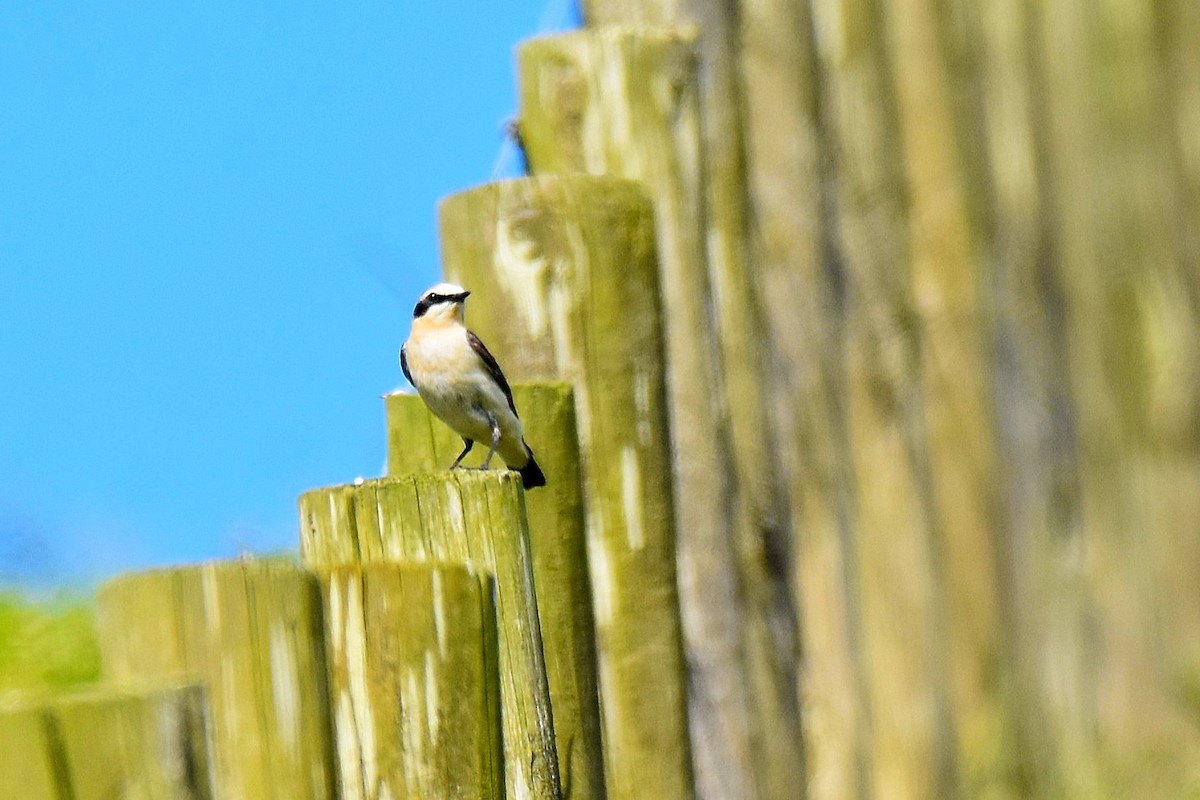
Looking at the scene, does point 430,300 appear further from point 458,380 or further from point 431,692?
point 431,692

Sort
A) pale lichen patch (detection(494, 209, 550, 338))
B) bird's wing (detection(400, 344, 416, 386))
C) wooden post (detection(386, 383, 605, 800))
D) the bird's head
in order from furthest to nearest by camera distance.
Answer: bird's wing (detection(400, 344, 416, 386))
the bird's head
pale lichen patch (detection(494, 209, 550, 338))
wooden post (detection(386, 383, 605, 800))

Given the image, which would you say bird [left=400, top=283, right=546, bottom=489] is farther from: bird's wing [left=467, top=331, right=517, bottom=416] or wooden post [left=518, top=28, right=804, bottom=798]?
wooden post [left=518, top=28, right=804, bottom=798]

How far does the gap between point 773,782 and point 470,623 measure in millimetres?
1284

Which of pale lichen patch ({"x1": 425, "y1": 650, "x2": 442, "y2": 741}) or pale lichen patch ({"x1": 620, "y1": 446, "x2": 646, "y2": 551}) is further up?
pale lichen patch ({"x1": 620, "y1": 446, "x2": 646, "y2": 551})

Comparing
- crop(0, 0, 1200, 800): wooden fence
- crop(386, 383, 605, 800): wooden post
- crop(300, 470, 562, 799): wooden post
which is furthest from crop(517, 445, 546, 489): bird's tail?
crop(300, 470, 562, 799): wooden post

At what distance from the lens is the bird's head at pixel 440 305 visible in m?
3.88

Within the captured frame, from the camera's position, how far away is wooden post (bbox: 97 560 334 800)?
6.79ft

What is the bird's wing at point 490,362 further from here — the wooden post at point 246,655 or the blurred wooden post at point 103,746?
the blurred wooden post at point 103,746

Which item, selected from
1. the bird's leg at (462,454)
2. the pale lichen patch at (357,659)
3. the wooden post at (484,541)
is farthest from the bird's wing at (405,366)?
the pale lichen patch at (357,659)

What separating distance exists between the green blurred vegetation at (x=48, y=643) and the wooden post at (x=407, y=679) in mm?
1373

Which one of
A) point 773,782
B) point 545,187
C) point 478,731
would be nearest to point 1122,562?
point 773,782

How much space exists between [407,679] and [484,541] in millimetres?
430

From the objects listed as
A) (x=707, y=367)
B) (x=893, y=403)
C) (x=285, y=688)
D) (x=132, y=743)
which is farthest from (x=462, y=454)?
(x=132, y=743)

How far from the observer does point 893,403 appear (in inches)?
136
